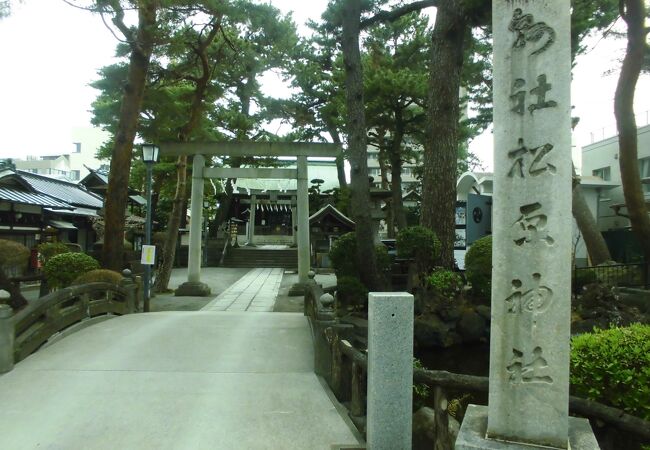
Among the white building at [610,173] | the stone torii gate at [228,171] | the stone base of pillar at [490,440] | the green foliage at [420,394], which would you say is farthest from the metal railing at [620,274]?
the stone base of pillar at [490,440]

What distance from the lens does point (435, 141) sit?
12.7 metres

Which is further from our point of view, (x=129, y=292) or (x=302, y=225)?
(x=302, y=225)

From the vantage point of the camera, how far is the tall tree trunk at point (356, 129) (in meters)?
12.4

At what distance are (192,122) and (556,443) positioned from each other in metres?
15.6

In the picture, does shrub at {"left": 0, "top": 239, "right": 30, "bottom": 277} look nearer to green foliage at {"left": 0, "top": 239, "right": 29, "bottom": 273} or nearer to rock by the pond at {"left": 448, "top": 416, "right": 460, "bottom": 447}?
green foliage at {"left": 0, "top": 239, "right": 29, "bottom": 273}

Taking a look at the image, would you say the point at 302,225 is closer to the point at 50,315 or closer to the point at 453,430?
the point at 50,315

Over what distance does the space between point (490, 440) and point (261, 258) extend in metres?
28.8

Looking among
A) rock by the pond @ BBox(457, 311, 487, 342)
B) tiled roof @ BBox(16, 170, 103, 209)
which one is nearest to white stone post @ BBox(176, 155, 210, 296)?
rock by the pond @ BBox(457, 311, 487, 342)

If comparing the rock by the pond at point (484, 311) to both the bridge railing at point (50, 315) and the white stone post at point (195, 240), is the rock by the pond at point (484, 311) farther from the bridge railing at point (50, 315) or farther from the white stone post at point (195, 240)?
the bridge railing at point (50, 315)

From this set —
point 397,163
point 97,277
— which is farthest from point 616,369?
point 397,163

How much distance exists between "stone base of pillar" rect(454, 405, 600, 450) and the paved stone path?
10279 mm

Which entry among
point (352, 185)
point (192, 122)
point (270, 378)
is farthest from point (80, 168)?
point (270, 378)

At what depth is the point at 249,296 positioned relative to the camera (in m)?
16.0

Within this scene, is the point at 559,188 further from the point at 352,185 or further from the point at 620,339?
the point at 352,185
